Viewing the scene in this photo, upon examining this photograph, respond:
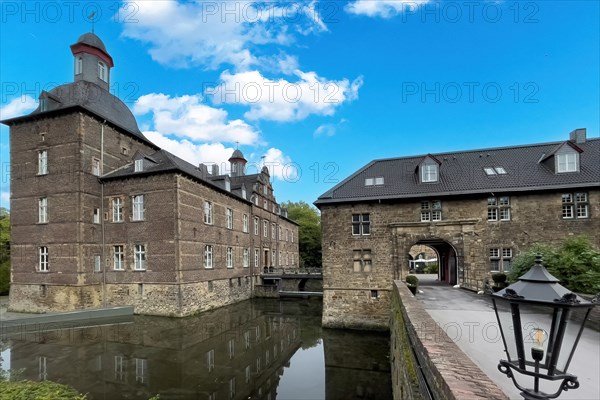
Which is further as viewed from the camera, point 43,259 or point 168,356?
point 43,259

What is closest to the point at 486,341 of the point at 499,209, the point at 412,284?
the point at 412,284

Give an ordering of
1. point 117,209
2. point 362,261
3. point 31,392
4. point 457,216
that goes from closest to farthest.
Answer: point 31,392, point 457,216, point 362,261, point 117,209

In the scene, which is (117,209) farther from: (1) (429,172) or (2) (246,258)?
(1) (429,172)

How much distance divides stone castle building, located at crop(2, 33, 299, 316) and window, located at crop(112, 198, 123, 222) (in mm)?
69

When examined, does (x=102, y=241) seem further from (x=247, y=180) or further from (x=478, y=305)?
(x=478, y=305)

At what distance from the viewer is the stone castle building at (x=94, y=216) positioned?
799 inches

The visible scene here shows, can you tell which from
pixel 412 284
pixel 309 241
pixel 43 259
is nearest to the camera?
pixel 412 284

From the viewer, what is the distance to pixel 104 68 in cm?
2561

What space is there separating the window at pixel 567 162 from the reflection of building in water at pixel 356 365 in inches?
504

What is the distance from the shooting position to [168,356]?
13.2m

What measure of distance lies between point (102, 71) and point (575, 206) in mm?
32720

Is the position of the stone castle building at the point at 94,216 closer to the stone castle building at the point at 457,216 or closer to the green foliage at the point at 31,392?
the stone castle building at the point at 457,216

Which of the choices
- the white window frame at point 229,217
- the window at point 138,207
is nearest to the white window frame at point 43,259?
the window at point 138,207

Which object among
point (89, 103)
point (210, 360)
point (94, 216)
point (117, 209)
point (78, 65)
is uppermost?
point (78, 65)
